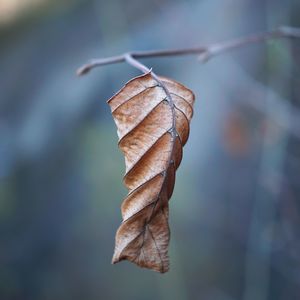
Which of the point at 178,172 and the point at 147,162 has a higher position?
the point at 178,172

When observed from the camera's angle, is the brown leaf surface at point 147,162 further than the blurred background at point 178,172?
No

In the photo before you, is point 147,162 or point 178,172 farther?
point 178,172

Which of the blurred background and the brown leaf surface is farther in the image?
the blurred background

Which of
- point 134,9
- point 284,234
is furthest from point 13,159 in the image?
point 284,234

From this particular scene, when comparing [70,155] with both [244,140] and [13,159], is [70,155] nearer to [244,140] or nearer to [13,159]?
[13,159]
